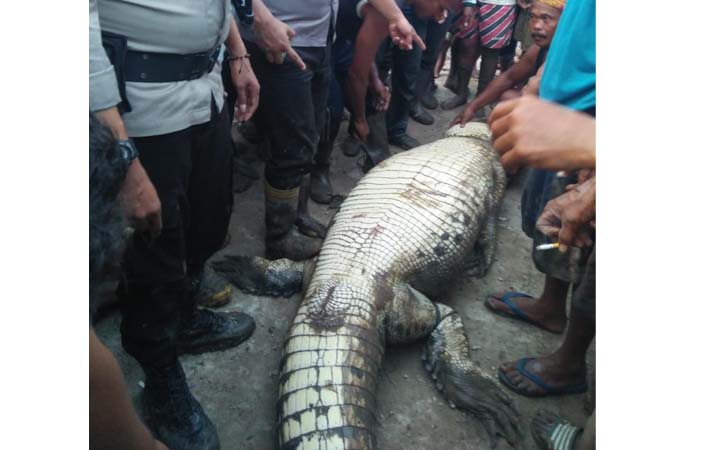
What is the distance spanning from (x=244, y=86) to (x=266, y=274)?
107cm

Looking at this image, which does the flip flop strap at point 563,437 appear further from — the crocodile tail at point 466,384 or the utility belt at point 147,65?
the utility belt at point 147,65

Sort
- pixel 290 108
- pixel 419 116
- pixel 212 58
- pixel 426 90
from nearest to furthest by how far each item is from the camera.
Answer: pixel 212 58
pixel 290 108
pixel 419 116
pixel 426 90

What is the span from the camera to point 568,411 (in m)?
2.42

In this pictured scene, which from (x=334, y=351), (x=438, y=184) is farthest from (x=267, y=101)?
(x=334, y=351)

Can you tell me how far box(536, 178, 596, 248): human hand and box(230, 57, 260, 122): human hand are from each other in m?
1.37

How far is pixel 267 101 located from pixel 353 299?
114 cm

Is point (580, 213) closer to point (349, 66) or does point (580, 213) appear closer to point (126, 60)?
point (126, 60)

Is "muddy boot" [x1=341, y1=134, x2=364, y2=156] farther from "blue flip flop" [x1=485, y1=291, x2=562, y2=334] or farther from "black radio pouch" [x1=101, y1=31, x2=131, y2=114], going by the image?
"black radio pouch" [x1=101, y1=31, x2=131, y2=114]

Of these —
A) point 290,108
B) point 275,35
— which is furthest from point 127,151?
point 290,108

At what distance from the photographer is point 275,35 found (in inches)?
94.3

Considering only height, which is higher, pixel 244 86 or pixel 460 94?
pixel 244 86

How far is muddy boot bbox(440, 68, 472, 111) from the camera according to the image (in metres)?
5.80

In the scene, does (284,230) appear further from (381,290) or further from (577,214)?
(577,214)

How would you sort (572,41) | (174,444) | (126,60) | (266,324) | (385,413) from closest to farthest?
(126,60), (572,41), (174,444), (385,413), (266,324)
